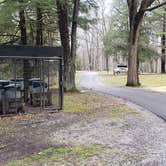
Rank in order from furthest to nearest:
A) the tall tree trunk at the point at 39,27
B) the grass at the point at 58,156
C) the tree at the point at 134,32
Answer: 1. the tree at the point at 134,32
2. the tall tree trunk at the point at 39,27
3. the grass at the point at 58,156

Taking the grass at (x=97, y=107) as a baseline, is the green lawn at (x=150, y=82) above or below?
above

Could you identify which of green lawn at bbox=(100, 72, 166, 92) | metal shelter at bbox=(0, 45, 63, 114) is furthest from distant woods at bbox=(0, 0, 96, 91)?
green lawn at bbox=(100, 72, 166, 92)

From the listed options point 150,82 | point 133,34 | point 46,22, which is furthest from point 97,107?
point 150,82

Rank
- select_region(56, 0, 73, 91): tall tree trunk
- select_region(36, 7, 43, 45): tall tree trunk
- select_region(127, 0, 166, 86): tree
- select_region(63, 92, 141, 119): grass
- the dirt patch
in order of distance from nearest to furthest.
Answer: the dirt patch, select_region(63, 92, 141, 119): grass, select_region(36, 7, 43, 45): tall tree trunk, select_region(56, 0, 73, 91): tall tree trunk, select_region(127, 0, 166, 86): tree

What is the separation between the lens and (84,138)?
8.12 metres

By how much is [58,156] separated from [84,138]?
1.60 m

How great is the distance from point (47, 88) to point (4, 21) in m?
5.54

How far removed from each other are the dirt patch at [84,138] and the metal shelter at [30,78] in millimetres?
837

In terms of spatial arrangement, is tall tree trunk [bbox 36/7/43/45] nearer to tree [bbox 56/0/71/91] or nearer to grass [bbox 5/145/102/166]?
tree [bbox 56/0/71/91]

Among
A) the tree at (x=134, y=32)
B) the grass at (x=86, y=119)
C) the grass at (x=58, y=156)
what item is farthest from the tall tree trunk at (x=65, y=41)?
the grass at (x=58, y=156)

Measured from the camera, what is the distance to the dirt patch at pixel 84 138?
255 inches

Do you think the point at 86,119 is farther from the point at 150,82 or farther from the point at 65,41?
the point at 150,82

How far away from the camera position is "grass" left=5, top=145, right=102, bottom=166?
6221 mm

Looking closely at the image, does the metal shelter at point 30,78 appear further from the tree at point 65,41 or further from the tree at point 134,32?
the tree at point 134,32
